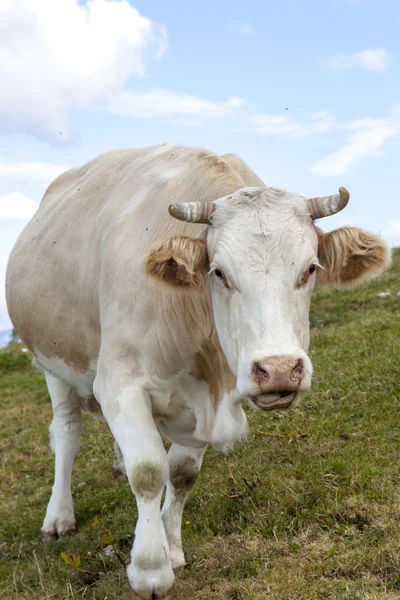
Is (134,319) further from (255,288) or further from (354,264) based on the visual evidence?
(354,264)

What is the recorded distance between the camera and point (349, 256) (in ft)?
15.1

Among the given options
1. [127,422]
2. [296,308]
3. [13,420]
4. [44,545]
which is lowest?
[13,420]

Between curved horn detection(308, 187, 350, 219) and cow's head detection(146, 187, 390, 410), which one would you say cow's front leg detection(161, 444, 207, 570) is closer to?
cow's head detection(146, 187, 390, 410)

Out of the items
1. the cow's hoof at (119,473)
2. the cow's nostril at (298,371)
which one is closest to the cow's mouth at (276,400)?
the cow's nostril at (298,371)

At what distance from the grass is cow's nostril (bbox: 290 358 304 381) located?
1.18 meters

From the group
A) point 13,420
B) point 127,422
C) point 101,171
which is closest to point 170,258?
point 127,422

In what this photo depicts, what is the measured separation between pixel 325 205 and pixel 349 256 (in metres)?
0.39

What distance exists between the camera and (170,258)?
14.1 ft

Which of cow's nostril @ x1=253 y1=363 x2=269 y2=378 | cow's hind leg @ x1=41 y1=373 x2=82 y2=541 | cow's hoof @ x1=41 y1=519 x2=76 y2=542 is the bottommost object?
cow's hoof @ x1=41 y1=519 x2=76 y2=542

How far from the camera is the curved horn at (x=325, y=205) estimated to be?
438 centimetres

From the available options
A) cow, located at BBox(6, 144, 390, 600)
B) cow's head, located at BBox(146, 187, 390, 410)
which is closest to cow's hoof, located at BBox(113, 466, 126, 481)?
cow, located at BBox(6, 144, 390, 600)

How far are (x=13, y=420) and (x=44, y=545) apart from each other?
4.14 metres

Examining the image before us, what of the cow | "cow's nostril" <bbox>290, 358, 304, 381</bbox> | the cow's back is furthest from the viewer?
the cow's back

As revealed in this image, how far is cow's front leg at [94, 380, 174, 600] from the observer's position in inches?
170
